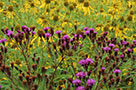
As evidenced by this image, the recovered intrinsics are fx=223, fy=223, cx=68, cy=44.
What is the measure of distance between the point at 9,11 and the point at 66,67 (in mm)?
1988

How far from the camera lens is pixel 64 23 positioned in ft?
12.0

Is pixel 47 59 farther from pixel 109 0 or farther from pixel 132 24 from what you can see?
pixel 109 0

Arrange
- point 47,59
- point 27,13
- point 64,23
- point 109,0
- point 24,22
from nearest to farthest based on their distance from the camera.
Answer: point 47,59
point 64,23
point 24,22
point 27,13
point 109,0

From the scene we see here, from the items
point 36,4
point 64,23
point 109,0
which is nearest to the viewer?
point 64,23

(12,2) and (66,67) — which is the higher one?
(12,2)

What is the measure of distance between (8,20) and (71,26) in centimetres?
119

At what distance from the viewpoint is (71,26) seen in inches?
149

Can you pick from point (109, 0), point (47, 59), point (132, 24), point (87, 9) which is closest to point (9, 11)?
point (87, 9)

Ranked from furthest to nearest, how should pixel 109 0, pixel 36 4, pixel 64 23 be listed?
pixel 109 0 < pixel 36 4 < pixel 64 23

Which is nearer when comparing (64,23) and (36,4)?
(64,23)

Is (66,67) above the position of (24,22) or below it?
below

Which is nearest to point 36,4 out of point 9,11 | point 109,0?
point 9,11

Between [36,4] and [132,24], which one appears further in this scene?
[36,4]

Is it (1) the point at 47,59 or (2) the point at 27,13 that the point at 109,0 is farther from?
(1) the point at 47,59
